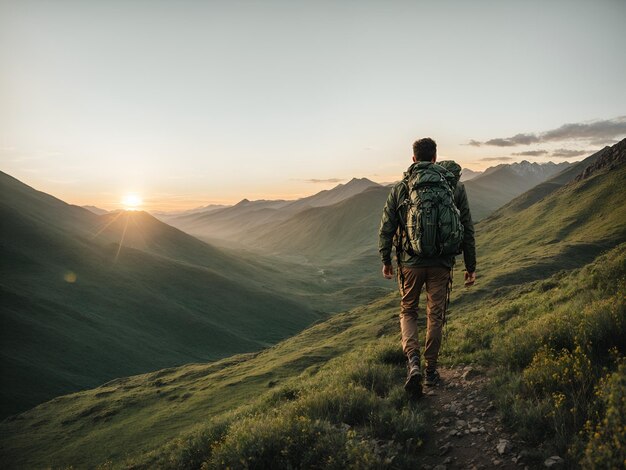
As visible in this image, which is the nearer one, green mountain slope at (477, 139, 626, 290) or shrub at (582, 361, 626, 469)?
shrub at (582, 361, 626, 469)

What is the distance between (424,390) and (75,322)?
348 feet

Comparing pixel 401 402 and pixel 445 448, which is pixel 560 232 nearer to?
pixel 401 402

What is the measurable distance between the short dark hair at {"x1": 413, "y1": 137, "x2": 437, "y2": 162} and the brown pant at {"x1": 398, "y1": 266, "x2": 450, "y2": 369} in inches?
84.8

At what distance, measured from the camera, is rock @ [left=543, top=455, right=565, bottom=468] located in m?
4.40

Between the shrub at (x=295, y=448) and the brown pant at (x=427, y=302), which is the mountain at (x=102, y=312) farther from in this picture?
the brown pant at (x=427, y=302)

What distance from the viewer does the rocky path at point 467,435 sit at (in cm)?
505

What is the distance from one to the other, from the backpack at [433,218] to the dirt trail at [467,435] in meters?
2.61

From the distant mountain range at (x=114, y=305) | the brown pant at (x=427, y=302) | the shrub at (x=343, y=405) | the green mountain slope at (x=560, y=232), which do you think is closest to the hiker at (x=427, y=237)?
the brown pant at (x=427, y=302)

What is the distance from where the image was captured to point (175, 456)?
328 inches

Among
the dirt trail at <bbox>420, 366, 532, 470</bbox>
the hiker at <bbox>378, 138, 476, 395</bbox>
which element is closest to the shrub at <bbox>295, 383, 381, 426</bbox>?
the hiker at <bbox>378, 138, 476, 395</bbox>

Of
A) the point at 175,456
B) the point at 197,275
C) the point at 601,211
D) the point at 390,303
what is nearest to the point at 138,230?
the point at 197,275

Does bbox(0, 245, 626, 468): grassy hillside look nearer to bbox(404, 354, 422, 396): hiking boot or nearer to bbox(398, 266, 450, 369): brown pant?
bbox(404, 354, 422, 396): hiking boot

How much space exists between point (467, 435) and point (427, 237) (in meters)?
3.16

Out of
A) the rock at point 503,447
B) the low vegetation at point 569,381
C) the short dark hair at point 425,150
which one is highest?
the short dark hair at point 425,150
